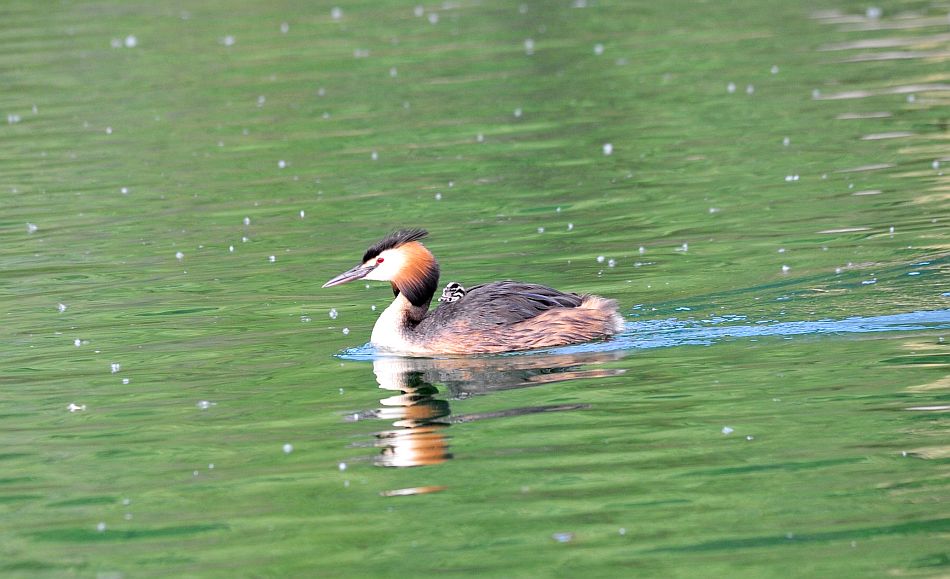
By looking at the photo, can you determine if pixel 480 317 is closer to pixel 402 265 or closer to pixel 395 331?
pixel 395 331

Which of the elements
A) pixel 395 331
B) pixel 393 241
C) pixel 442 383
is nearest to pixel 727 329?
pixel 442 383

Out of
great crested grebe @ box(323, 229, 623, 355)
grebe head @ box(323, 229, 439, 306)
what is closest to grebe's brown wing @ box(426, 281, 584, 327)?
great crested grebe @ box(323, 229, 623, 355)

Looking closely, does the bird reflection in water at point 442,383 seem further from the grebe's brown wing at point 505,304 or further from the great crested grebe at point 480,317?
the grebe's brown wing at point 505,304

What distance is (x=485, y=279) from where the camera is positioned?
14.5 m

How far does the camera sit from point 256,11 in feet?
122

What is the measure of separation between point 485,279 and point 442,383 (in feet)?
10.5

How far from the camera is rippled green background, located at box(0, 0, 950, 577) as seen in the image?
8484 mm

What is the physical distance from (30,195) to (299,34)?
1442cm

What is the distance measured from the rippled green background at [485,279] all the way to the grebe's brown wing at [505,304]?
1.58 ft

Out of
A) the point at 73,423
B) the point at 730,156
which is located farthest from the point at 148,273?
the point at 730,156

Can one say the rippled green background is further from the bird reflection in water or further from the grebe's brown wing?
the grebe's brown wing

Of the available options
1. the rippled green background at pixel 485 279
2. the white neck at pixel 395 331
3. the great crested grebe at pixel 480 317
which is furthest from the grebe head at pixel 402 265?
the rippled green background at pixel 485 279

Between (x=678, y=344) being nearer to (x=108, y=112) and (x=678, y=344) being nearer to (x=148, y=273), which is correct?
(x=148, y=273)

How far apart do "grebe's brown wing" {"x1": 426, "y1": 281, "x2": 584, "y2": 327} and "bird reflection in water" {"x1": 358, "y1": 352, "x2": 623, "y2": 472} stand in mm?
325
